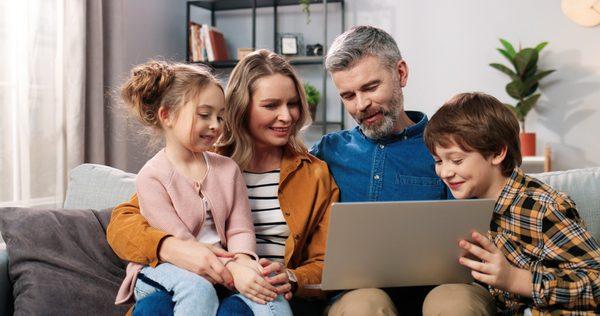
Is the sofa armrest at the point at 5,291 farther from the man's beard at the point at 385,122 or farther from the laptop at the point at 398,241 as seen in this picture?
the man's beard at the point at 385,122

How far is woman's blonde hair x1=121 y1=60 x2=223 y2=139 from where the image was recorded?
161 cm

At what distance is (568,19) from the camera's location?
433 centimetres

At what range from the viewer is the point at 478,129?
1564mm

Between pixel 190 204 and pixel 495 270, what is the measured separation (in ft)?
2.26

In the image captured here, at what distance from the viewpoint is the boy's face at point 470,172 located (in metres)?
1.57

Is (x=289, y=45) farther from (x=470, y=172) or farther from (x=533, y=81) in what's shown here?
(x=470, y=172)

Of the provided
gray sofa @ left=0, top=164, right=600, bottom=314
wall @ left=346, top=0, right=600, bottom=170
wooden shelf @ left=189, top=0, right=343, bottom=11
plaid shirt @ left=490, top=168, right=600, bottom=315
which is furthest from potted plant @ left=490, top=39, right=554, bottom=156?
plaid shirt @ left=490, top=168, right=600, bottom=315

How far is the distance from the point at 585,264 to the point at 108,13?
3119 millimetres

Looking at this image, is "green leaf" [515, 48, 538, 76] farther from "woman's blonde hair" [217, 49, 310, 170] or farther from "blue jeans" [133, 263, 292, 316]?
"blue jeans" [133, 263, 292, 316]

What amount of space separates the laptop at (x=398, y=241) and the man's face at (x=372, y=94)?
520 millimetres

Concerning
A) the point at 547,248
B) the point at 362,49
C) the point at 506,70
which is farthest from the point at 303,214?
the point at 506,70

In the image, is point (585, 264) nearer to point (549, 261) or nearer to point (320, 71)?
point (549, 261)

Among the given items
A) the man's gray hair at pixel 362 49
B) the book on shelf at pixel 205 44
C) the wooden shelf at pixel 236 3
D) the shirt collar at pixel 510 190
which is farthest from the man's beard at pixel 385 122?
the book on shelf at pixel 205 44

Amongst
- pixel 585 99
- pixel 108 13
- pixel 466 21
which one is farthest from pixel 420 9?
pixel 108 13
